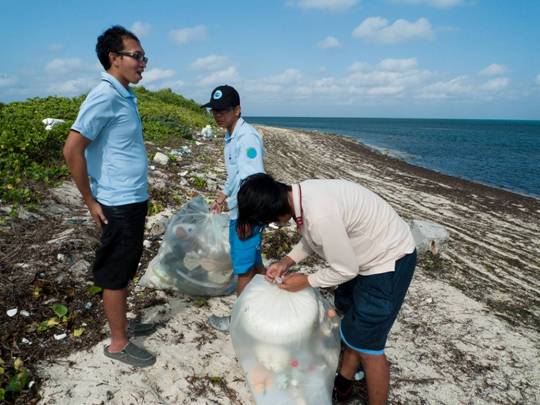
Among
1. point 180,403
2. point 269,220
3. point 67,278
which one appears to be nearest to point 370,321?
point 269,220

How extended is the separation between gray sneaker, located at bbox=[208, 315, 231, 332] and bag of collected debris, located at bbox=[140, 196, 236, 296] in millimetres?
383

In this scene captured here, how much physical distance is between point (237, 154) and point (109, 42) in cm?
107

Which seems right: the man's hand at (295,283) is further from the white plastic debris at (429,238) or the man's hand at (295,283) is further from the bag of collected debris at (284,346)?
the white plastic debris at (429,238)

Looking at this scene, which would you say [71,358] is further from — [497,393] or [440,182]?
→ [440,182]

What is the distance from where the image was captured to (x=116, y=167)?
2146mm

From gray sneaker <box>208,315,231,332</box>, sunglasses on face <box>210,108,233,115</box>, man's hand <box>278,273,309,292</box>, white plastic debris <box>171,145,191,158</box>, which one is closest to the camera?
man's hand <box>278,273,309,292</box>

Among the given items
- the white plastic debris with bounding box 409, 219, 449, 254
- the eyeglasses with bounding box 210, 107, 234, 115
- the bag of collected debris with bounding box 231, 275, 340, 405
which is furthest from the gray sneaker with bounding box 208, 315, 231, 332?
the white plastic debris with bounding box 409, 219, 449, 254

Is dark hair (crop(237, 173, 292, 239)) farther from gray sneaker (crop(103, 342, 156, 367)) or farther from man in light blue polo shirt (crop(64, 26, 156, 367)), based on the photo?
gray sneaker (crop(103, 342, 156, 367))

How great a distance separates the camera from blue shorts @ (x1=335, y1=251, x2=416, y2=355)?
1992 mm

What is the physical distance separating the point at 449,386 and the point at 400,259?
146cm

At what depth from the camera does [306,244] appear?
7.34 feet

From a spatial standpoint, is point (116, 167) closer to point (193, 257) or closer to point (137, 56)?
point (137, 56)

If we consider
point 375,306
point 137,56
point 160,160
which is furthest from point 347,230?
point 160,160

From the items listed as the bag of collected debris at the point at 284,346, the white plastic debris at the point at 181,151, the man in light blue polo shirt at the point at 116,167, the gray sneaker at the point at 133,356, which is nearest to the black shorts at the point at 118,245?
the man in light blue polo shirt at the point at 116,167
